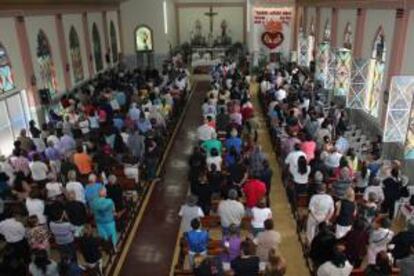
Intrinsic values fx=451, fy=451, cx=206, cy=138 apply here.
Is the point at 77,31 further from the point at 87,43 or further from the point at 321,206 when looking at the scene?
the point at 321,206

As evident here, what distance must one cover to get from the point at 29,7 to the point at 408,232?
542 inches

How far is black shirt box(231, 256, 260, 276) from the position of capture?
660 centimetres

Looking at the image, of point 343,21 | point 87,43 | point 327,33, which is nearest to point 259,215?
point 343,21

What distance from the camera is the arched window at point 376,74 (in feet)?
48.0

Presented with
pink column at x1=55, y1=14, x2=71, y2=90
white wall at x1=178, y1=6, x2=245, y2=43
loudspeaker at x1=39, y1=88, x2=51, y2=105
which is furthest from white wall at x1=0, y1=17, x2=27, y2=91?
white wall at x1=178, y1=6, x2=245, y2=43

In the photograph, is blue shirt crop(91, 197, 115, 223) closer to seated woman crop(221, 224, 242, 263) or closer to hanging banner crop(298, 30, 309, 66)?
seated woman crop(221, 224, 242, 263)

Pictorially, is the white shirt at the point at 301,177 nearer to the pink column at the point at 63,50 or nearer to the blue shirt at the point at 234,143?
the blue shirt at the point at 234,143

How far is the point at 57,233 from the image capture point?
26.8ft

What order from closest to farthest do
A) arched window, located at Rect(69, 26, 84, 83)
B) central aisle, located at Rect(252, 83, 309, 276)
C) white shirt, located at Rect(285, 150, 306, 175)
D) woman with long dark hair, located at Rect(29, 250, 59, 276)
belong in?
1. woman with long dark hair, located at Rect(29, 250, 59, 276)
2. central aisle, located at Rect(252, 83, 309, 276)
3. white shirt, located at Rect(285, 150, 306, 175)
4. arched window, located at Rect(69, 26, 84, 83)

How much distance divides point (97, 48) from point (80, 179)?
1636 cm

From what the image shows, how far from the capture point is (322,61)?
864 inches

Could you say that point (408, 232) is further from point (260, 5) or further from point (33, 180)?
point (260, 5)

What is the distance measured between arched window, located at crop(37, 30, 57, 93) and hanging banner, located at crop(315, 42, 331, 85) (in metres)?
11.9

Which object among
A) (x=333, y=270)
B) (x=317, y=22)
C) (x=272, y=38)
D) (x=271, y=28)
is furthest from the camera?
(x=272, y=38)
